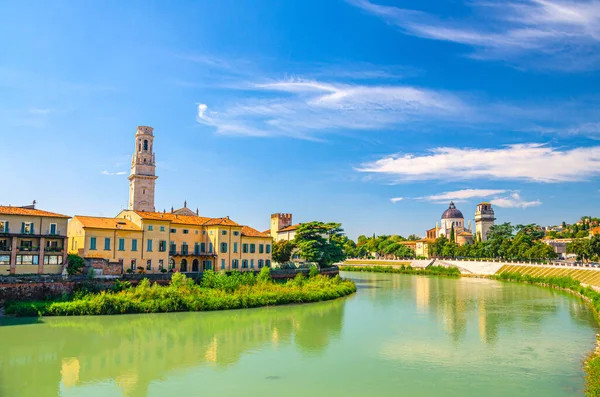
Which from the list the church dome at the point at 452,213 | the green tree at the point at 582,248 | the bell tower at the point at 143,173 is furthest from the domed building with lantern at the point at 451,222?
the bell tower at the point at 143,173

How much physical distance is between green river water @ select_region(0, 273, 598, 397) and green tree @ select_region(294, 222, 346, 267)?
17126mm

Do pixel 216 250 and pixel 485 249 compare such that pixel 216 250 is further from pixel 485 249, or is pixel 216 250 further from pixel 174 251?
pixel 485 249

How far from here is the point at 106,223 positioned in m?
37.1

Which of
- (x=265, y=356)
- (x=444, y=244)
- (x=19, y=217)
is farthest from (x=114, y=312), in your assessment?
(x=444, y=244)

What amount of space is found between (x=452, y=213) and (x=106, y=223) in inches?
4338

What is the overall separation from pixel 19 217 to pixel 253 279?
1684cm

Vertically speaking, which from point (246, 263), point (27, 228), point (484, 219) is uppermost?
point (484, 219)

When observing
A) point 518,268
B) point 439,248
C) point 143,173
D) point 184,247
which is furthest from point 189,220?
point 439,248

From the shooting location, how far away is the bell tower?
187 feet

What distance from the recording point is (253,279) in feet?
126

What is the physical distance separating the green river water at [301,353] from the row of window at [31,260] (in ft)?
20.0

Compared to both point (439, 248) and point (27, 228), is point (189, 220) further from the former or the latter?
point (439, 248)

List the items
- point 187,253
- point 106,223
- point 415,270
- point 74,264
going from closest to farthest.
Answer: point 74,264
point 106,223
point 187,253
point 415,270

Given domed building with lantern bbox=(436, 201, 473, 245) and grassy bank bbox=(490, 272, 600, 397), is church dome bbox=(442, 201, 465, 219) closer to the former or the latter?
domed building with lantern bbox=(436, 201, 473, 245)
